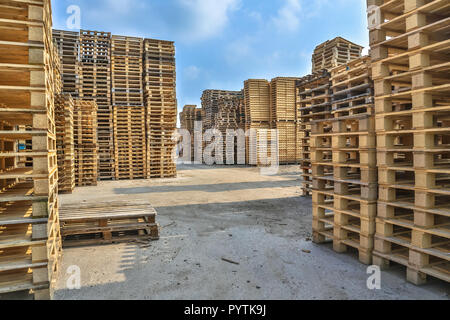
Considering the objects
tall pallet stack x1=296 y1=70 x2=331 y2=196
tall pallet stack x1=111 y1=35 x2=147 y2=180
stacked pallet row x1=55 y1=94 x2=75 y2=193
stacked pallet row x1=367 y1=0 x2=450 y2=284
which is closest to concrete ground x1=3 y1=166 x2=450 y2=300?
stacked pallet row x1=367 y1=0 x2=450 y2=284

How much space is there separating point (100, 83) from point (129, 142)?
12.9ft

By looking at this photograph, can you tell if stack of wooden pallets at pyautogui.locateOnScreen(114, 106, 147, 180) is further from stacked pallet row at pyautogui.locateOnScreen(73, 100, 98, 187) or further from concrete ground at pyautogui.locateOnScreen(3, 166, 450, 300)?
concrete ground at pyautogui.locateOnScreen(3, 166, 450, 300)

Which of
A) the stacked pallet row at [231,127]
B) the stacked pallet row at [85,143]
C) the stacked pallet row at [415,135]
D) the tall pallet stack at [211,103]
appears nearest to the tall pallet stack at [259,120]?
the stacked pallet row at [231,127]

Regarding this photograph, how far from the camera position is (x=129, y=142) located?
16156mm

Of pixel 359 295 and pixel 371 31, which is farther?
pixel 371 31

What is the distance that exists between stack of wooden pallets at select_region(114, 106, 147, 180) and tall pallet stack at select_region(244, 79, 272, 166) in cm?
949

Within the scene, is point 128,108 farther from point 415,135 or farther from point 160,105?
point 415,135

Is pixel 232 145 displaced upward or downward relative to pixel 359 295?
upward

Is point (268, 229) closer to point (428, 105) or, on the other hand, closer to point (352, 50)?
point (428, 105)

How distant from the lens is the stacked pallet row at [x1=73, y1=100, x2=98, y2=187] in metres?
13.8

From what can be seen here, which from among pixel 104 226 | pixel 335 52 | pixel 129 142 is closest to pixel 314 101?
pixel 335 52

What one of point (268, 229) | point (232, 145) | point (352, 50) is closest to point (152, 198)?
point (268, 229)
